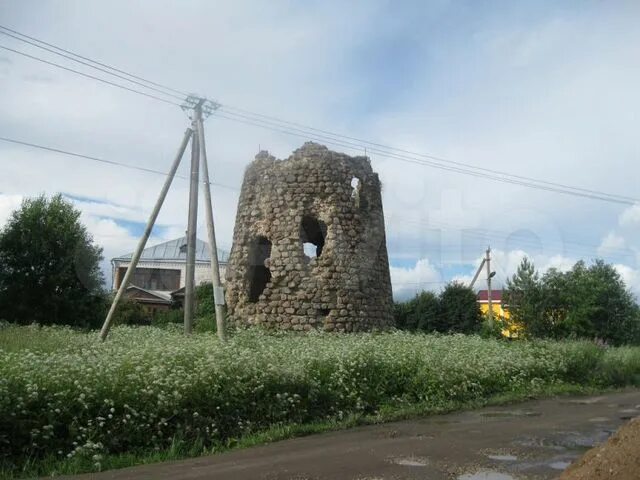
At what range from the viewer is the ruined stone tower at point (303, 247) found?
16688 millimetres

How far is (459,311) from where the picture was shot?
29.3 m

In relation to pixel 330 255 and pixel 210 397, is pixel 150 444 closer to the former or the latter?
pixel 210 397

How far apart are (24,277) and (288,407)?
23.2 metres

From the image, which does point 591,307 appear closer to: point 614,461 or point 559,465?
point 559,465

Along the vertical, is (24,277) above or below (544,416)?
above

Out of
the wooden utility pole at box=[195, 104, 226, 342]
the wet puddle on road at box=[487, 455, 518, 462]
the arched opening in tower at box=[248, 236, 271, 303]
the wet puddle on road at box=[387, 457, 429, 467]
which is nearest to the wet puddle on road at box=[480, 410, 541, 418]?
the wet puddle on road at box=[487, 455, 518, 462]

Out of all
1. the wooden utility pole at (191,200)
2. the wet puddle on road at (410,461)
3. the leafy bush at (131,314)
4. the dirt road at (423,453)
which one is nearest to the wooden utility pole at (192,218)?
the wooden utility pole at (191,200)

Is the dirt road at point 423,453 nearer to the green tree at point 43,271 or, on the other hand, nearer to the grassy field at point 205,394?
the grassy field at point 205,394

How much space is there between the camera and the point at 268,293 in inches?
671

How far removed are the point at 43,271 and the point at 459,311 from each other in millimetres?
19408

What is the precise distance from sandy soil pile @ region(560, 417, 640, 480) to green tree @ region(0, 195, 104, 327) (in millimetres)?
26110

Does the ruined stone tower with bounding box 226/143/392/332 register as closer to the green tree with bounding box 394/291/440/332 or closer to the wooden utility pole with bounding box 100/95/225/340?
the wooden utility pole with bounding box 100/95/225/340

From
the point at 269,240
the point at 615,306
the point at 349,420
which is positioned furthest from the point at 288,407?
the point at 615,306

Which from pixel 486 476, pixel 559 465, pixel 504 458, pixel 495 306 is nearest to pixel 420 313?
pixel 495 306
